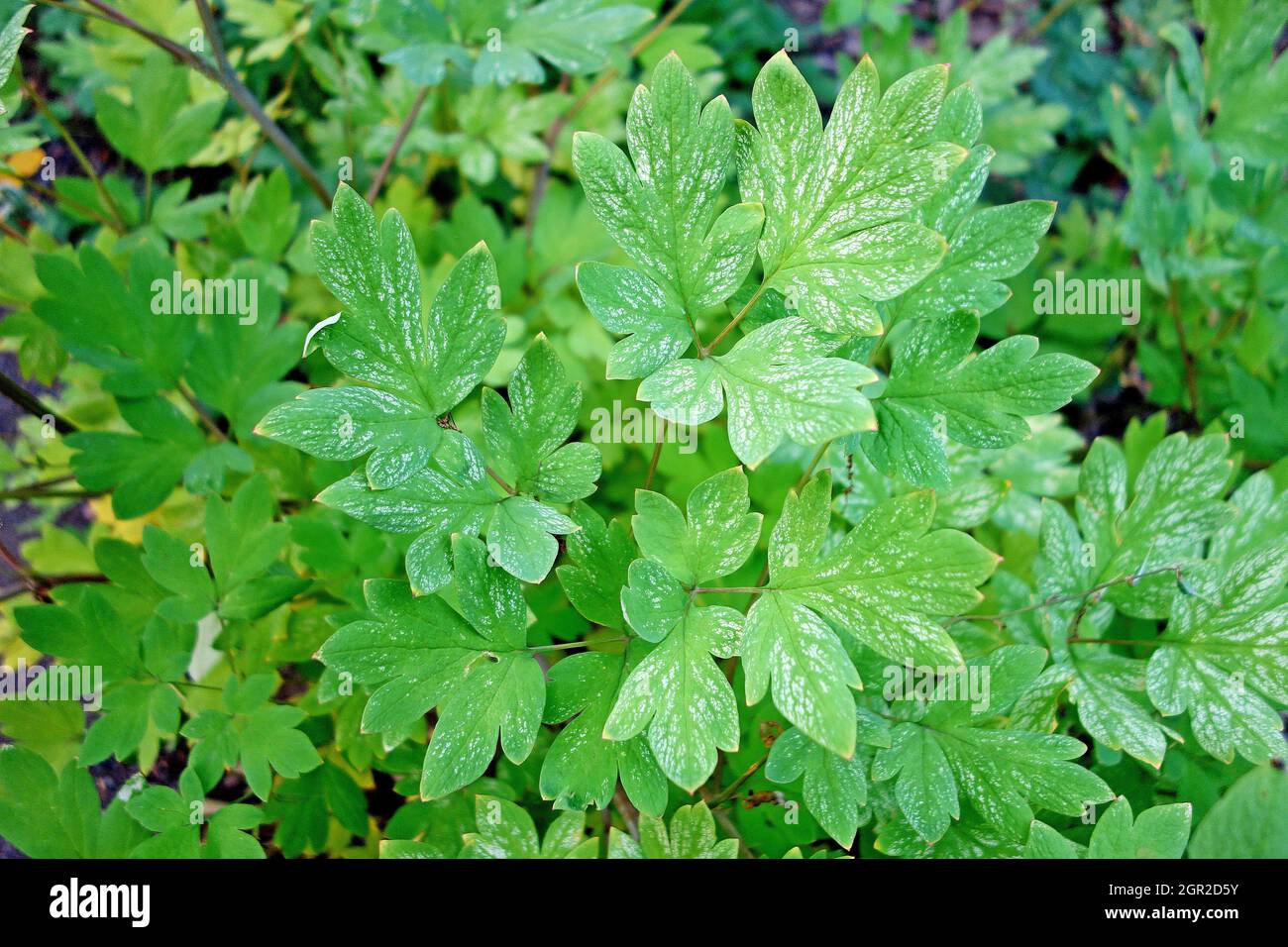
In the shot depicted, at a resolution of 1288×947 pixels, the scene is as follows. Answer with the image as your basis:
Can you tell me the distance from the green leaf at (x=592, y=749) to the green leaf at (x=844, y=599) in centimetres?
24

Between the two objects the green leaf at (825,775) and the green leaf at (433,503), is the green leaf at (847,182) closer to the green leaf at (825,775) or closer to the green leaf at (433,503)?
the green leaf at (433,503)

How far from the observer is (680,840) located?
4.12ft

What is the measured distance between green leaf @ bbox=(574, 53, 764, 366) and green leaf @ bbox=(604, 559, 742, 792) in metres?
0.31

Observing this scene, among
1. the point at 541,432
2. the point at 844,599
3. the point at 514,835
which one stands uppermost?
the point at 541,432

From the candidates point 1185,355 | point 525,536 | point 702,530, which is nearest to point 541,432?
point 525,536

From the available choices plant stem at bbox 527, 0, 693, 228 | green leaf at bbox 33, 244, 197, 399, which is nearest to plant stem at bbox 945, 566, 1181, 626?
green leaf at bbox 33, 244, 197, 399

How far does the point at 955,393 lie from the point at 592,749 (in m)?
0.74

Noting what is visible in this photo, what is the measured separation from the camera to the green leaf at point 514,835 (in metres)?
1.28

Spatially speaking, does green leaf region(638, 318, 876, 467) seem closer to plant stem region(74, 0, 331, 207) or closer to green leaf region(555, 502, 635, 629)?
green leaf region(555, 502, 635, 629)

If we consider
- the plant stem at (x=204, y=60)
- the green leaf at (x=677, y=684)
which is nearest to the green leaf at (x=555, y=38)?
the plant stem at (x=204, y=60)

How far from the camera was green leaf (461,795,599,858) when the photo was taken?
128cm

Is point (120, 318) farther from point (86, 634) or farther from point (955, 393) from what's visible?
point (955, 393)
